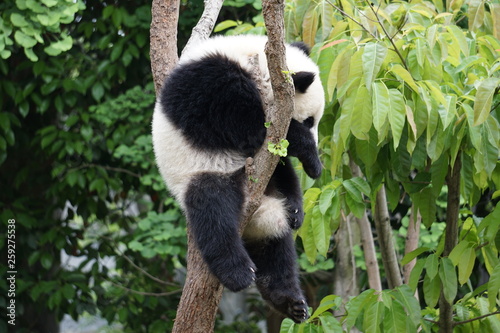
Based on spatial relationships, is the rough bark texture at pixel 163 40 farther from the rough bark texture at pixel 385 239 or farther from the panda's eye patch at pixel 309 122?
the rough bark texture at pixel 385 239

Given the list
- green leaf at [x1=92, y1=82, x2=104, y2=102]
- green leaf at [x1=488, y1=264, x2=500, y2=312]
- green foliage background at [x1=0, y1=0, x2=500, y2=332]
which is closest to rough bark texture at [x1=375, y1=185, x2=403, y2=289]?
green foliage background at [x1=0, y1=0, x2=500, y2=332]

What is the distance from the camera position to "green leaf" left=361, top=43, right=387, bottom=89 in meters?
2.26

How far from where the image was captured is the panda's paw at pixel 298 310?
277 centimetres

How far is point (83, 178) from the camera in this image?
15.6 ft

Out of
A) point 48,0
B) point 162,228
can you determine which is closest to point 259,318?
point 162,228

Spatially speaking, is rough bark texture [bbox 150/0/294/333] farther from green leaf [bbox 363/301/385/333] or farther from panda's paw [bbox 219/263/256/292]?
green leaf [bbox 363/301/385/333]

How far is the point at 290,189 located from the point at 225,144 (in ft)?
1.60

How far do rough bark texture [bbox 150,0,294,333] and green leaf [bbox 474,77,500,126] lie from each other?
64 cm

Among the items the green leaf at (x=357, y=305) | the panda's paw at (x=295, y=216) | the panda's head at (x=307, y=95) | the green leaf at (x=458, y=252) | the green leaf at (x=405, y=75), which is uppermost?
the green leaf at (x=405, y=75)

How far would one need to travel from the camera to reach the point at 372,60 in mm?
2297

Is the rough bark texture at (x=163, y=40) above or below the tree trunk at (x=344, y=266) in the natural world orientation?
above

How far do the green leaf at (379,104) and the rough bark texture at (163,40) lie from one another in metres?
1.14

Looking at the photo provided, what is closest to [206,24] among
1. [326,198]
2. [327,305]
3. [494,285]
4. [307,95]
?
[307,95]

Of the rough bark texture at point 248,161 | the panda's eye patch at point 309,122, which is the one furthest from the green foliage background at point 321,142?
the rough bark texture at point 248,161
